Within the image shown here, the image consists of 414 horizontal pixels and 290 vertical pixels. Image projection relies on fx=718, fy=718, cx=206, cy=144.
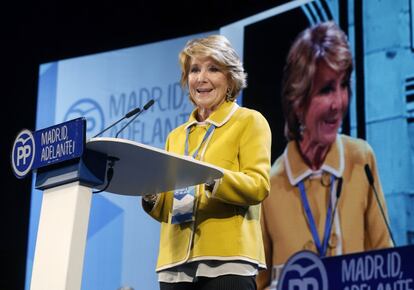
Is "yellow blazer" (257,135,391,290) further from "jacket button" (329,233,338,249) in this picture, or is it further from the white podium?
the white podium

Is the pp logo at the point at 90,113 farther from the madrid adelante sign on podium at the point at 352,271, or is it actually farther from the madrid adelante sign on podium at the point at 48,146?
the madrid adelante sign on podium at the point at 48,146

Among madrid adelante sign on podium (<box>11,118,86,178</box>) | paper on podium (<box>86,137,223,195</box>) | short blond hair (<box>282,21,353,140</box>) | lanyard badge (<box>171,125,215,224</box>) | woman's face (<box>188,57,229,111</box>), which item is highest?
short blond hair (<box>282,21,353,140</box>)

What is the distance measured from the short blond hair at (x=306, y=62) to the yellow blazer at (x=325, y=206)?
0.63ft

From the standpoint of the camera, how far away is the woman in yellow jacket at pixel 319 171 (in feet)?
12.1

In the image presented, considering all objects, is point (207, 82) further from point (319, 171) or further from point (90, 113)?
point (90, 113)

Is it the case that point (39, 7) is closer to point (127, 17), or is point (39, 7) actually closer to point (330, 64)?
point (127, 17)

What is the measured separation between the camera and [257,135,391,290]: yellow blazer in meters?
3.64

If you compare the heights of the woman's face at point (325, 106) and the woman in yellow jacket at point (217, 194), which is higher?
the woman's face at point (325, 106)

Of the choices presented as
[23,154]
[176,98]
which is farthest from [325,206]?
[23,154]

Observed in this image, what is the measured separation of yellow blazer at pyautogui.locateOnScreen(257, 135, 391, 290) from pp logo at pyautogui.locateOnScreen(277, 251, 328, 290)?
0.18 ft

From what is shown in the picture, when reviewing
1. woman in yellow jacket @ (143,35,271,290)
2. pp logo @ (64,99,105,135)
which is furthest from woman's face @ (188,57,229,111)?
pp logo @ (64,99,105,135)

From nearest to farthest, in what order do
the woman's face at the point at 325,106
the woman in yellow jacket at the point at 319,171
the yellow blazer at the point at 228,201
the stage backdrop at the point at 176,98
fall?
the yellow blazer at the point at 228,201, the stage backdrop at the point at 176,98, the woman in yellow jacket at the point at 319,171, the woman's face at the point at 325,106

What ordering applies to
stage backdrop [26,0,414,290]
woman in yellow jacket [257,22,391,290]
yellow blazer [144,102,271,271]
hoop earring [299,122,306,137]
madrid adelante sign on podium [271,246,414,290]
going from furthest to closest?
hoop earring [299,122,306,137] → woman in yellow jacket [257,22,391,290] → stage backdrop [26,0,414,290] → madrid adelante sign on podium [271,246,414,290] → yellow blazer [144,102,271,271]

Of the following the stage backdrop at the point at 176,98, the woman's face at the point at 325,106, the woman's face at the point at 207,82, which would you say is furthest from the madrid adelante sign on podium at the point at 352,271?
the woman's face at the point at 207,82
